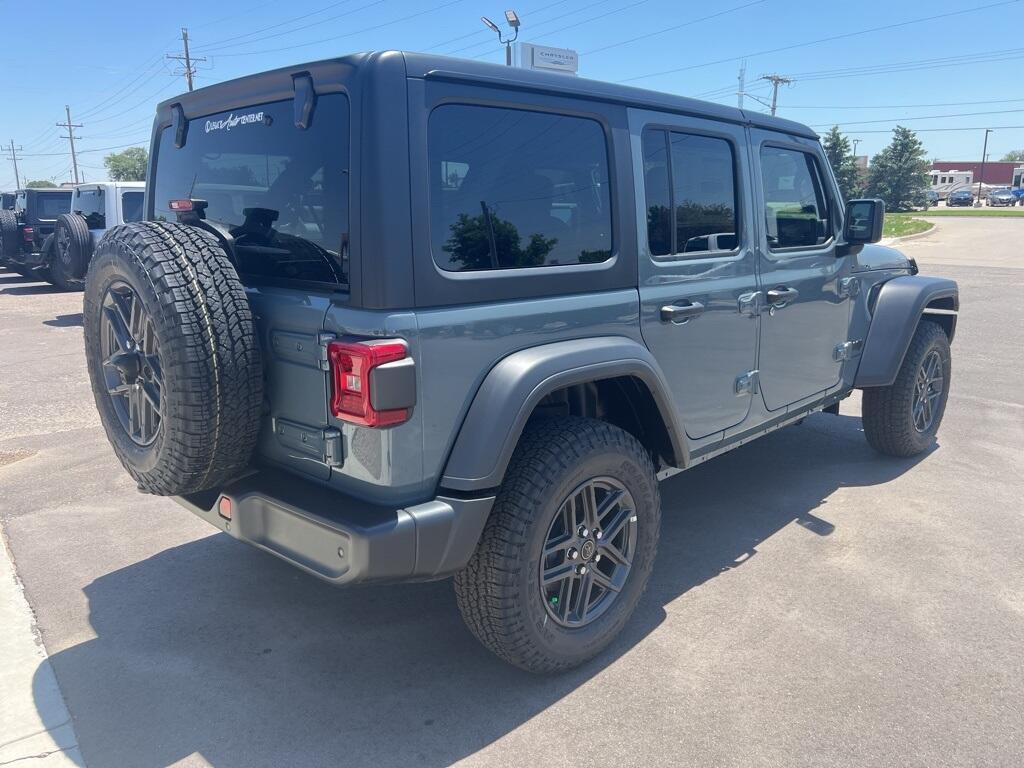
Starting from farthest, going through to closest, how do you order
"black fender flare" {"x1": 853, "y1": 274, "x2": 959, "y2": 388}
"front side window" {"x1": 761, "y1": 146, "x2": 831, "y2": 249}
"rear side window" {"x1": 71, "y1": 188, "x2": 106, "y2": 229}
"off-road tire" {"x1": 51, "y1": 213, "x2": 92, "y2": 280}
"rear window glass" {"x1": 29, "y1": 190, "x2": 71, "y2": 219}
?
"rear window glass" {"x1": 29, "y1": 190, "x2": 71, "y2": 219}
"rear side window" {"x1": 71, "y1": 188, "x2": 106, "y2": 229}
"off-road tire" {"x1": 51, "y1": 213, "x2": 92, "y2": 280}
"black fender flare" {"x1": 853, "y1": 274, "x2": 959, "y2": 388}
"front side window" {"x1": 761, "y1": 146, "x2": 831, "y2": 249}

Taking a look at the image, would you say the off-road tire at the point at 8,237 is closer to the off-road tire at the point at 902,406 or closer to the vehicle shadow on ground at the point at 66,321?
the vehicle shadow on ground at the point at 66,321

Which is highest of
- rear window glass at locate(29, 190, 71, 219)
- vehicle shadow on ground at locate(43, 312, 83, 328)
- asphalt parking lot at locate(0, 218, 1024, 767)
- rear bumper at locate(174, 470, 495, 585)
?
rear window glass at locate(29, 190, 71, 219)

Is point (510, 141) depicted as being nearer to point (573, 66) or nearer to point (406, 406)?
point (406, 406)

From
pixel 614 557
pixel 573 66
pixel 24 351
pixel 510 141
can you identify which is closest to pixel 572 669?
pixel 614 557

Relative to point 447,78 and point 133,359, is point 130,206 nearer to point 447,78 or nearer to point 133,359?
point 133,359

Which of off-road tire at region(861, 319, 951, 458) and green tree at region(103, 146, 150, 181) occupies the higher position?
green tree at region(103, 146, 150, 181)

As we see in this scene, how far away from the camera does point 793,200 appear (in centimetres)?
→ 418

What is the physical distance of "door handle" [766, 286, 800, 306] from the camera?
3820 millimetres

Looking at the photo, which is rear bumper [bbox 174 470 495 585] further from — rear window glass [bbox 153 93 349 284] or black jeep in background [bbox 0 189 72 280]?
black jeep in background [bbox 0 189 72 280]

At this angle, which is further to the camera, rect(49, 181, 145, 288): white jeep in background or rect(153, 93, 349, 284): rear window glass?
rect(49, 181, 145, 288): white jeep in background

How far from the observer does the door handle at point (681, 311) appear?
3.20 metres

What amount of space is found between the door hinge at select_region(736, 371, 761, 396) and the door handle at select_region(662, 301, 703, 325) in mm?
514

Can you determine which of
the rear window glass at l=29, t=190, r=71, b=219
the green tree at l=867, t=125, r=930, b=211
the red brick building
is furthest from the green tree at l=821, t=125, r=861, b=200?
the red brick building

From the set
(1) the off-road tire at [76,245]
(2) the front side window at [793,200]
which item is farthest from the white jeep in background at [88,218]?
(2) the front side window at [793,200]
